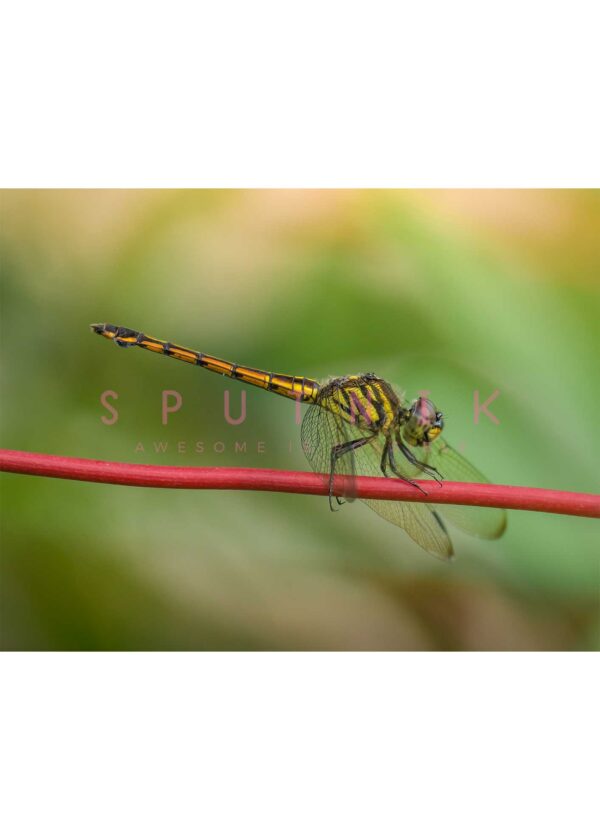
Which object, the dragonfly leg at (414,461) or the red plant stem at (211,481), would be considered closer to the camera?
the red plant stem at (211,481)

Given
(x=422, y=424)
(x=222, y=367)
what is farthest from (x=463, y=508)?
(x=222, y=367)

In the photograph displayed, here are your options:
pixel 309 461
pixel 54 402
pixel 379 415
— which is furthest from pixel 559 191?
pixel 54 402

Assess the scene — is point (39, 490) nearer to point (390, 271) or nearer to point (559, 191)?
point (390, 271)

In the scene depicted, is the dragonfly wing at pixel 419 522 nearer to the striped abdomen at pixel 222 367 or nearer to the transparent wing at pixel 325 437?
the transparent wing at pixel 325 437

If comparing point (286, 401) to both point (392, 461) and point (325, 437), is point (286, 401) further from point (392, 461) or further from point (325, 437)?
point (392, 461)

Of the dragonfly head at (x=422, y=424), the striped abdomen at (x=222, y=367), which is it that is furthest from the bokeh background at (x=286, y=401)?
the dragonfly head at (x=422, y=424)

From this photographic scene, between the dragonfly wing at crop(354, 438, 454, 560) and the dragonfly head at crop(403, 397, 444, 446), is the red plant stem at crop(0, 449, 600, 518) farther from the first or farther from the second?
the dragonfly wing at crop(354, 438, 454, 560)
